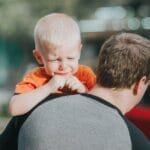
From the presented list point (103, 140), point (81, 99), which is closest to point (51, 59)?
point (81, 99)

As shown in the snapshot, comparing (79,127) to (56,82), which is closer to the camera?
(79,127)

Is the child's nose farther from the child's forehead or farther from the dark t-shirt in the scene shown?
the dark t-shirt

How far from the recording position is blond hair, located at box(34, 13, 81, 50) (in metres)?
2.82

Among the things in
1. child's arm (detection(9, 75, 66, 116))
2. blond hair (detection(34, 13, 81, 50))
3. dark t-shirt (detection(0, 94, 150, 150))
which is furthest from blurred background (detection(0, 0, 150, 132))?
dark t-shirt (detection(0, 94, 150, 150))

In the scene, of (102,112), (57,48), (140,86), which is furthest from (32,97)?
(140,86)

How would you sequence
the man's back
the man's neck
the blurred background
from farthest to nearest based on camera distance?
1. the blurred background
2. the man's neck
3. the man's back

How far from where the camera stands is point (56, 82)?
2.80m

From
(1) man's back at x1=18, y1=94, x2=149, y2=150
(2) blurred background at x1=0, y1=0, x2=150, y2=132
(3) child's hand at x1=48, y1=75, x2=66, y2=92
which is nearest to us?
(1) man's back at x1=18, y1=94, x2=149, y2=150

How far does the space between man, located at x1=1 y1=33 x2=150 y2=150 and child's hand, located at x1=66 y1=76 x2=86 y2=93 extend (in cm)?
11

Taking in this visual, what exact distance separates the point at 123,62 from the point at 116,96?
142 millimetres

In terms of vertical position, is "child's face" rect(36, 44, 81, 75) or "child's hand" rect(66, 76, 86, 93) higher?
"child's face" rect(36, 44, 81, 75)

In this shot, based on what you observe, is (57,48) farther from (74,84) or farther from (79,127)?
(79,127)

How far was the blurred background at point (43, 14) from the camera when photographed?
12.6 m

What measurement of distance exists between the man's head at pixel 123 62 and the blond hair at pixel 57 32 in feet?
0.59
